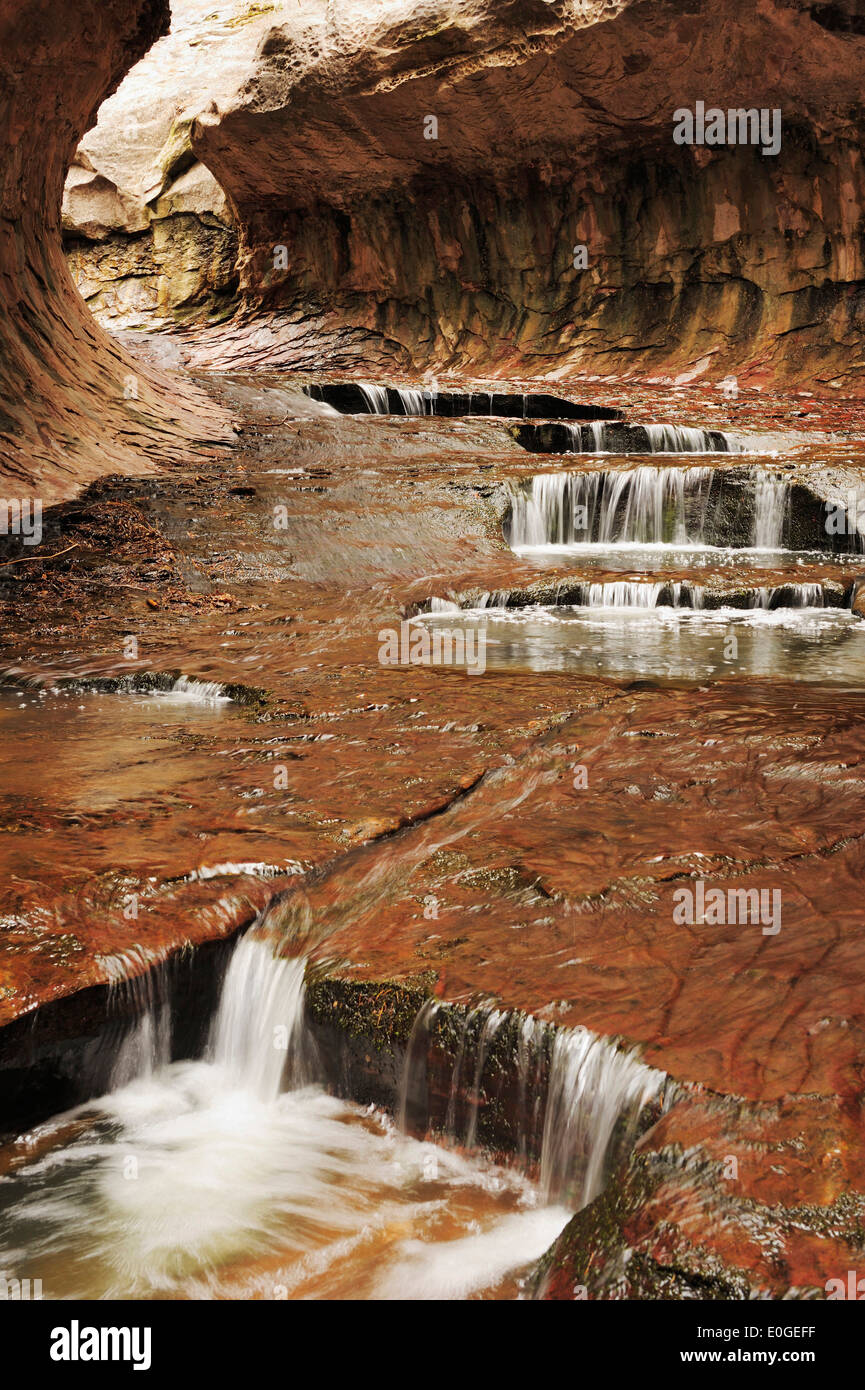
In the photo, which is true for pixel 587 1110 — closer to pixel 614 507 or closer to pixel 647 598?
pixel 647 598

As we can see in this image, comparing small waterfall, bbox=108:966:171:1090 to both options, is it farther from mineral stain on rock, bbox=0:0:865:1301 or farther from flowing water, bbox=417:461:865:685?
flowing water, bbox=417:461:865:685

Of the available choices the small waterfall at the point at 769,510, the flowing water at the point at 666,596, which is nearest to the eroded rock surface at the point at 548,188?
the flowing water at the point at 666,596

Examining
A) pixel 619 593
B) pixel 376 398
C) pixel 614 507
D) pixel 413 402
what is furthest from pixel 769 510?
pixel 376 398

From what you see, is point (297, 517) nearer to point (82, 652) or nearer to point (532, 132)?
point (82, 652)

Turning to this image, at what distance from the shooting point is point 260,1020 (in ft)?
10.8

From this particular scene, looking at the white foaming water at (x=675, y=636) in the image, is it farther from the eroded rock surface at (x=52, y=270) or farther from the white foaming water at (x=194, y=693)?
the eroded rock surface at (x=52, y=270)

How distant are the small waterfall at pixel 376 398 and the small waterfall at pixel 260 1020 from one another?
1232cm

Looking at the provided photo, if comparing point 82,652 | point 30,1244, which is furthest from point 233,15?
point 30,1244

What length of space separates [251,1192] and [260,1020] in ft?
1.73

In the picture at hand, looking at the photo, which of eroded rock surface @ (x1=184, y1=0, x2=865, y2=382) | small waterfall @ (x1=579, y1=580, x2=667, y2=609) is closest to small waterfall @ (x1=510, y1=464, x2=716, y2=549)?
small waterfall @ (x1=579, y1=580, x2=667, y2=609)

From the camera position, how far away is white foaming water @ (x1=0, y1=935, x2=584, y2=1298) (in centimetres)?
255

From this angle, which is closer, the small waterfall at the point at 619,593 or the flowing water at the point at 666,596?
the flowing water at the point at 666,596

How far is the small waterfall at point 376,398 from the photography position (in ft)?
48.8
